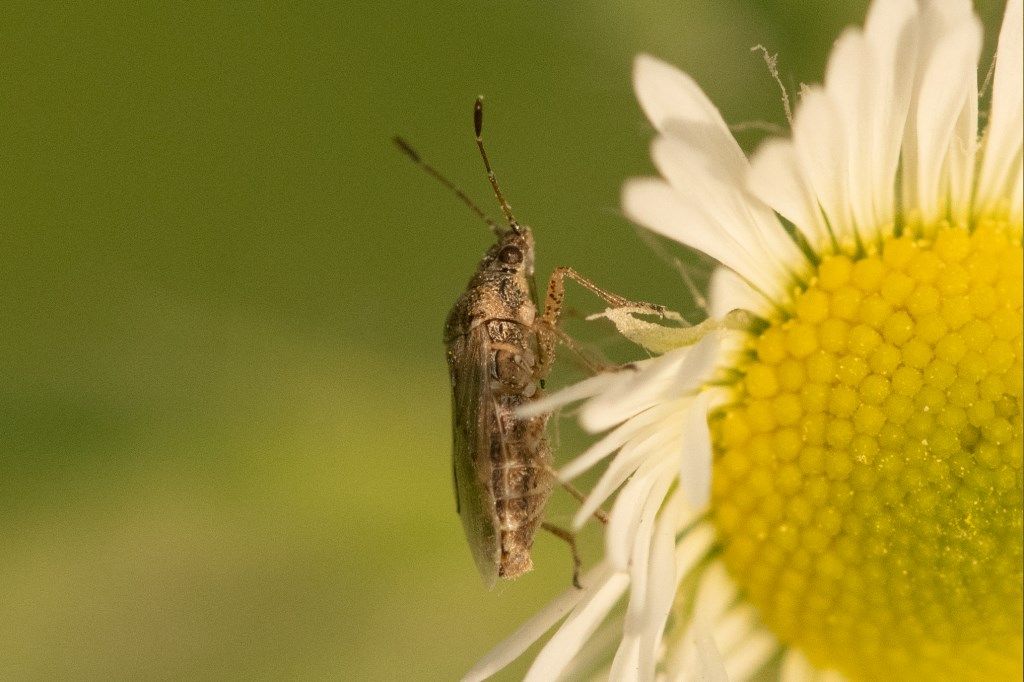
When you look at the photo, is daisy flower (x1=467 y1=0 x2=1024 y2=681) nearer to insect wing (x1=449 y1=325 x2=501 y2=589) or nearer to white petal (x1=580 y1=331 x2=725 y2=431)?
white petal (x1=580 y1=331 x2=725 y2=431)

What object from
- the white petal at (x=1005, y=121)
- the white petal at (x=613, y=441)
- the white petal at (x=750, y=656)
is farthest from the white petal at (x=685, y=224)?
the white petal at (x=750, y=656)

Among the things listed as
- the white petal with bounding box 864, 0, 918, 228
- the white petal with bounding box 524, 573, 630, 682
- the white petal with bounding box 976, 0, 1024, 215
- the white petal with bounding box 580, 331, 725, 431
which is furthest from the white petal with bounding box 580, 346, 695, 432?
the white petal with bounding box 976, 0, 1024, 215

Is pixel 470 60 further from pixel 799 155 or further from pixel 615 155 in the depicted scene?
pixel 799 155

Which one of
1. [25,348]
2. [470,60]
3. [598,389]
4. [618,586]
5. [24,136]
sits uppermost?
[24,136]

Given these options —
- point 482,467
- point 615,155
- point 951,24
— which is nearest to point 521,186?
point 615,155

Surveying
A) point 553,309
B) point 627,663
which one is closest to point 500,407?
point 553,309

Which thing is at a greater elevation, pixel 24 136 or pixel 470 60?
pixel 24 136

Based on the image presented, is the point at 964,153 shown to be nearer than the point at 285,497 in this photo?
Yes

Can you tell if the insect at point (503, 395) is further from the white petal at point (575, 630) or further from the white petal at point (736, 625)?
the white petal at point (736, 625)
